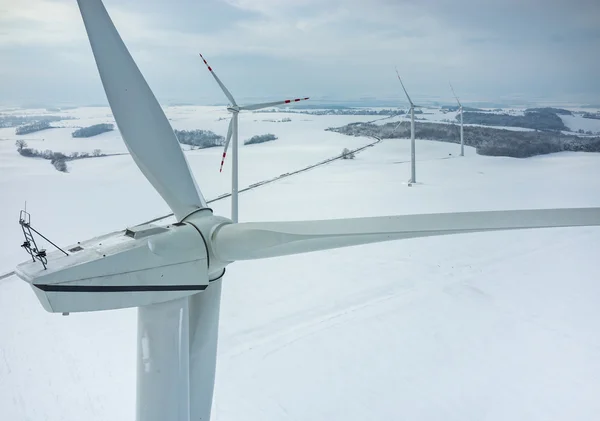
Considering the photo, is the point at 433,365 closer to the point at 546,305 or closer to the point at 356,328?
the point at 356,328

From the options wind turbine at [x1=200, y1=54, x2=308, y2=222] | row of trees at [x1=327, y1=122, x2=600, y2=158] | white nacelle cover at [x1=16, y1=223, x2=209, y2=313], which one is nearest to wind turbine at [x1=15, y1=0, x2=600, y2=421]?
white nacelle cover at [x1=16, y1=223, x2=209, y2=313]

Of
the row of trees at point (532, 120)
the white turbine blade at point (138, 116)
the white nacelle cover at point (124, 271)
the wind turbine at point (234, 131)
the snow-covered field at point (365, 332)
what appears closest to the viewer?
the white nacelle cover at point (124, 271)

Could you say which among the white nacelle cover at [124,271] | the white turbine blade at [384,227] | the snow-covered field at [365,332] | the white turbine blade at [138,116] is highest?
the white turbine blade at [138,116]

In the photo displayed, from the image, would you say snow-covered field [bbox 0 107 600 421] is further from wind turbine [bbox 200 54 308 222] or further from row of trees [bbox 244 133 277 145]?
row of trees [bbox 244 133 277 145]

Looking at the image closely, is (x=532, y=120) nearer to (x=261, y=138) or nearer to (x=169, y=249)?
(x=261, y=138)

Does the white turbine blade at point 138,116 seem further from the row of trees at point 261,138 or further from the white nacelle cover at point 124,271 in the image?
the row of trees at point 261,138

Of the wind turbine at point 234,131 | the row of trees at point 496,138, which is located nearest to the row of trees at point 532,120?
the row of trees at point 496,138

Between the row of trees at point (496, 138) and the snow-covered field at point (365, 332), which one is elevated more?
the row of trees at point (496, 138)
